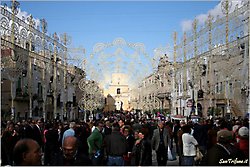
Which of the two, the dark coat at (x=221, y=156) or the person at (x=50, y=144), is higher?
the dark coat at (x=221, y=156)

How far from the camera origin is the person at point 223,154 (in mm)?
5977

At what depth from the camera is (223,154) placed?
19.8 feet

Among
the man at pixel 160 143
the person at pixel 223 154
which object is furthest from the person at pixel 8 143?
the person at pixel 223 154

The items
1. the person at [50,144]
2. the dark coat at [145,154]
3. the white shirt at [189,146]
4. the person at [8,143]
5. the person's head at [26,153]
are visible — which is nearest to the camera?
the person's head at [26,153]

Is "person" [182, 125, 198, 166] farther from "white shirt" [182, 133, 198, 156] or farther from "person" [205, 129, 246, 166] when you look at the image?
"person" [205, 129, 246, 166]

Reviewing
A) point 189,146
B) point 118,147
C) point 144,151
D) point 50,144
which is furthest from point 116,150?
point 50,144

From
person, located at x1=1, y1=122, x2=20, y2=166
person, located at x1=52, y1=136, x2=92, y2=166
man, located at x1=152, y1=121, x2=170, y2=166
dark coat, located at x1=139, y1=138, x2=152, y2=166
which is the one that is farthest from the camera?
man, located at x1=152, y1=121, x2=170, y2=166

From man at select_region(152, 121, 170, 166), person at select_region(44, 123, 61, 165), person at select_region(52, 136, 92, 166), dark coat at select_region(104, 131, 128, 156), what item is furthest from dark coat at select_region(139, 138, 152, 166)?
person at select_region(44, 123, 61, 165)

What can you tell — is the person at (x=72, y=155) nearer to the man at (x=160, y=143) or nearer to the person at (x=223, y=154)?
the person at (x=223, y=154)

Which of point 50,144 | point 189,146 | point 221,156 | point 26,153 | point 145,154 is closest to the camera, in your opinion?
point 26,153

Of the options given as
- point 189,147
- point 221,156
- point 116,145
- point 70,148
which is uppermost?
point 70,148

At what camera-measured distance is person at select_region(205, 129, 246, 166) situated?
5977 millimetres

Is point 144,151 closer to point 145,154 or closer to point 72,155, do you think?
point 145,154

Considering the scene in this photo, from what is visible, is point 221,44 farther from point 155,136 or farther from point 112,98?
point 112,98
